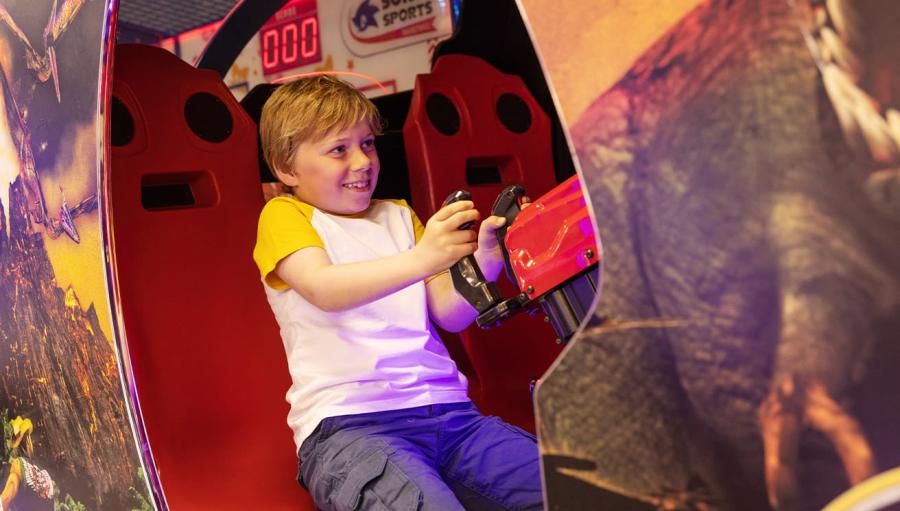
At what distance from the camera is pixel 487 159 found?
1771 millimetres

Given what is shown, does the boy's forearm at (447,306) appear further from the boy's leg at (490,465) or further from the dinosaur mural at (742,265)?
the dinosaur mural at (742,265)

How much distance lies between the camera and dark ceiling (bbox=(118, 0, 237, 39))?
5.56 metres

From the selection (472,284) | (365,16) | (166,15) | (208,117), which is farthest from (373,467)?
(166,15)

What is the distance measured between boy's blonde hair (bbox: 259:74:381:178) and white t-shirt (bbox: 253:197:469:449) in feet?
0.28

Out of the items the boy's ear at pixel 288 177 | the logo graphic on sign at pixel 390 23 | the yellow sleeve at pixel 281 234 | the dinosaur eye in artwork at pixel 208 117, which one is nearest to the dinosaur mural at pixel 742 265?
the yellow sleeve at pixel 281 234

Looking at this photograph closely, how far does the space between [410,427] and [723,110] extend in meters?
0.79

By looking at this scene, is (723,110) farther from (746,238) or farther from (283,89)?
(283,89)

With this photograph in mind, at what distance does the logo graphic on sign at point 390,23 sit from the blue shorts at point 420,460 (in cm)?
280

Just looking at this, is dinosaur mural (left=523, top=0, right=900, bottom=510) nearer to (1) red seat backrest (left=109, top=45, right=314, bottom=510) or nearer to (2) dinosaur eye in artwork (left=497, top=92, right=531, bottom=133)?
(1) red seat backrest (left=109, top=45, right=314, bottom=510)

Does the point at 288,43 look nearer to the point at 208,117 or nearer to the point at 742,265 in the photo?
the point at 208,117

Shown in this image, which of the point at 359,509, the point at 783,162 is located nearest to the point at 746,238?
the point at 783,162

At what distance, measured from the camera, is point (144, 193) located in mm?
1486

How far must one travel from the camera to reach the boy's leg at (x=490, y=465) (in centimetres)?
121

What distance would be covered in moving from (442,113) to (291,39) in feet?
11.0
